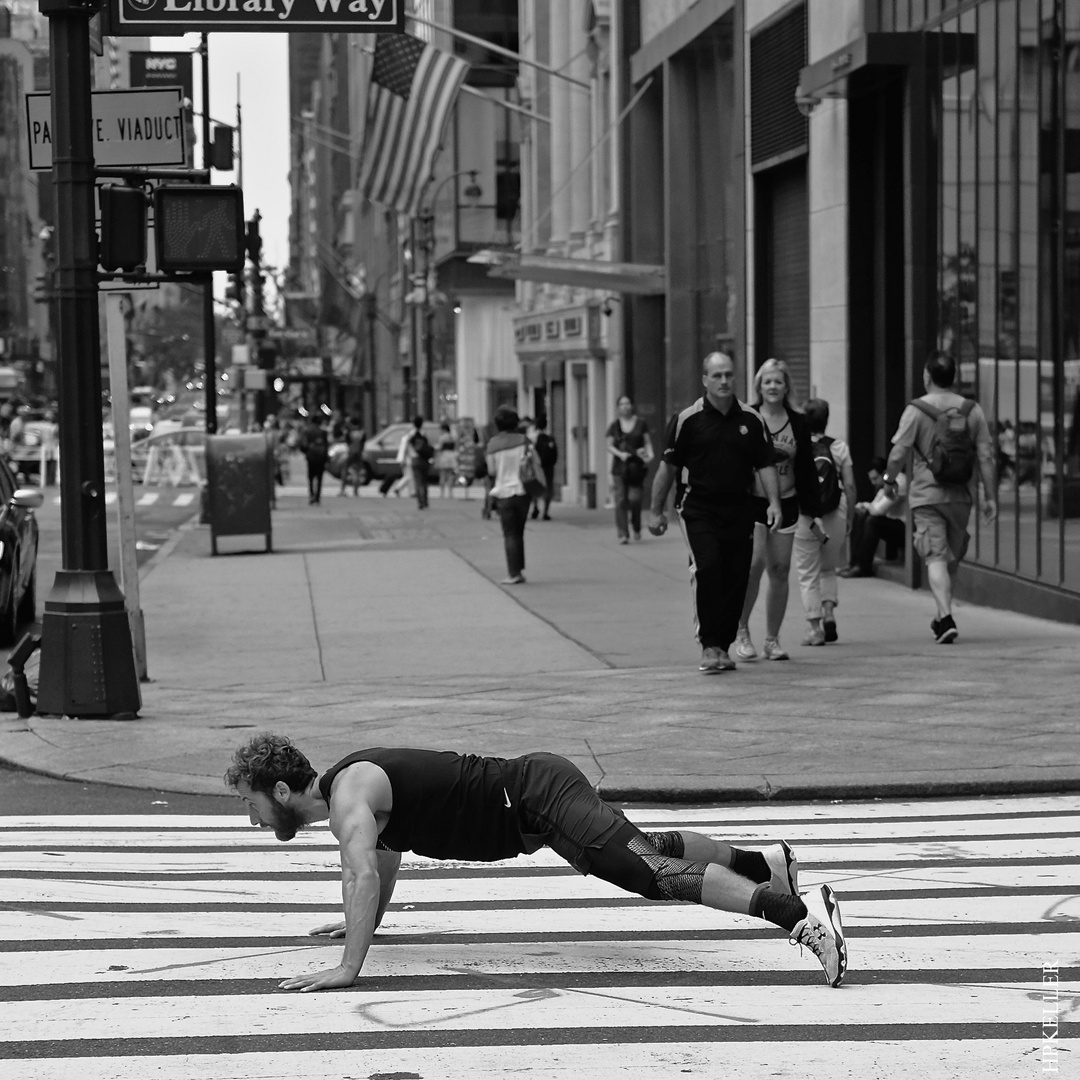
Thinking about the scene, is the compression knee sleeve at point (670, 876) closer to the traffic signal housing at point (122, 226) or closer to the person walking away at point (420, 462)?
the traffic signal housing at point (122, 226)

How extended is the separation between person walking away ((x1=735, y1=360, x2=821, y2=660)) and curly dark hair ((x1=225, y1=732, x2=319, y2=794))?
7.60 m

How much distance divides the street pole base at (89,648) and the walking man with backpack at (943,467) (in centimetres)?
533

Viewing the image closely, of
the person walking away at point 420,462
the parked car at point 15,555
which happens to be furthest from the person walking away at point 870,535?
the person walking away at point 420,462

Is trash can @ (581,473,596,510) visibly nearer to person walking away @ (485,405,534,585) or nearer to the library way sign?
person walking away @ (485,405,534,585)

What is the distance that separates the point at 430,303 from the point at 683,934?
56505mm

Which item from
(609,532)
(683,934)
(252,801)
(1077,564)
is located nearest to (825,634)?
(1077,564)

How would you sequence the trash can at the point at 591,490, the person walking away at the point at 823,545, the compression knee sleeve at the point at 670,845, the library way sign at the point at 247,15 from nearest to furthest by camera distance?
1. the compression knee sleeve at the point at 670,845
2. the library way sign at the point at 247,15
3. the person walking away at the point at 823,545
4. the trash can at the point at 591,490

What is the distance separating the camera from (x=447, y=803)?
5395 mm

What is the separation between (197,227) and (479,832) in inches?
229

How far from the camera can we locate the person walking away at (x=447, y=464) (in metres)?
43.7

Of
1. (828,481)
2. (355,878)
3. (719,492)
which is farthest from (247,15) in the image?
(355,878)

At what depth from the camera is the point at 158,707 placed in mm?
11539

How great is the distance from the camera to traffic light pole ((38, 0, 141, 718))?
10.5 m

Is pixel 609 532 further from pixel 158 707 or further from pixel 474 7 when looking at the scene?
pixel 474 7
